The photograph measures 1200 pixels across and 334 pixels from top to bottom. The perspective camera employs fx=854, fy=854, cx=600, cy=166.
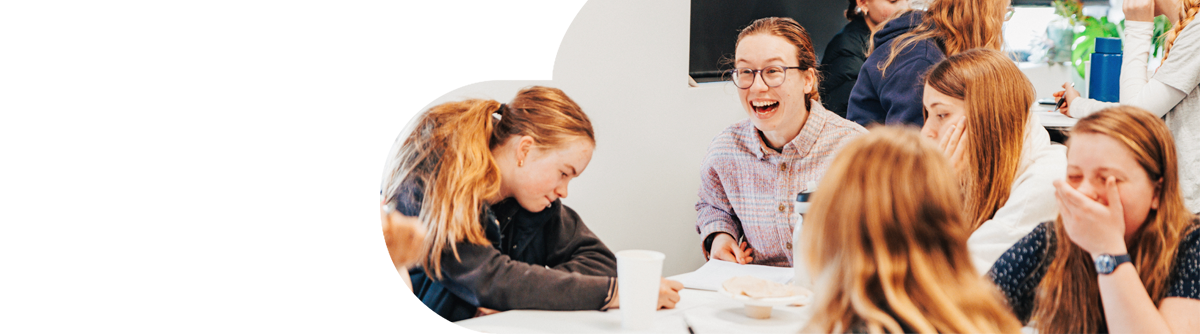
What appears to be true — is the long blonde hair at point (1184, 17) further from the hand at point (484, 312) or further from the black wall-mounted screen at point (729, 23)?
the hand at point (484, 312)

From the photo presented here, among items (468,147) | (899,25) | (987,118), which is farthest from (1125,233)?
(468,147)

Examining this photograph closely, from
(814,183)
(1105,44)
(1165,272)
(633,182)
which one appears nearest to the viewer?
(1165,272)

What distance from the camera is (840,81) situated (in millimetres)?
1411

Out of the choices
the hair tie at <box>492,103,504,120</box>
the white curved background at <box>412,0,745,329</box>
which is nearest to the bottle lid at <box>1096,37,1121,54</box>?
the white curved background at <box>412,0,745,329</box>

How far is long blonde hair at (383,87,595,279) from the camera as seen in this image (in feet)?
4.45

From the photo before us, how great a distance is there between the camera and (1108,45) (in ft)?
5.12

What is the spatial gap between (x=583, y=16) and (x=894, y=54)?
52 cm

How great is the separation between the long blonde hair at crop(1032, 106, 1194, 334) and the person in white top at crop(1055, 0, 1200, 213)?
0.65 feet

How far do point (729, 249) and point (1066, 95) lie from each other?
2.18ft

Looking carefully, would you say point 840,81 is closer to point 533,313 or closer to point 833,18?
point 833,18

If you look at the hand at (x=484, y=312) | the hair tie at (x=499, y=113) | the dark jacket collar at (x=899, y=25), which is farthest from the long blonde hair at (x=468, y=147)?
the dark jacket collar at (x=899, y=25)

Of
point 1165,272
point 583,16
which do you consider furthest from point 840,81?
point 1165,272

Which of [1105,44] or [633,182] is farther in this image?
[1105,44]

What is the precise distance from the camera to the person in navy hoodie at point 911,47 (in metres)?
1.39
